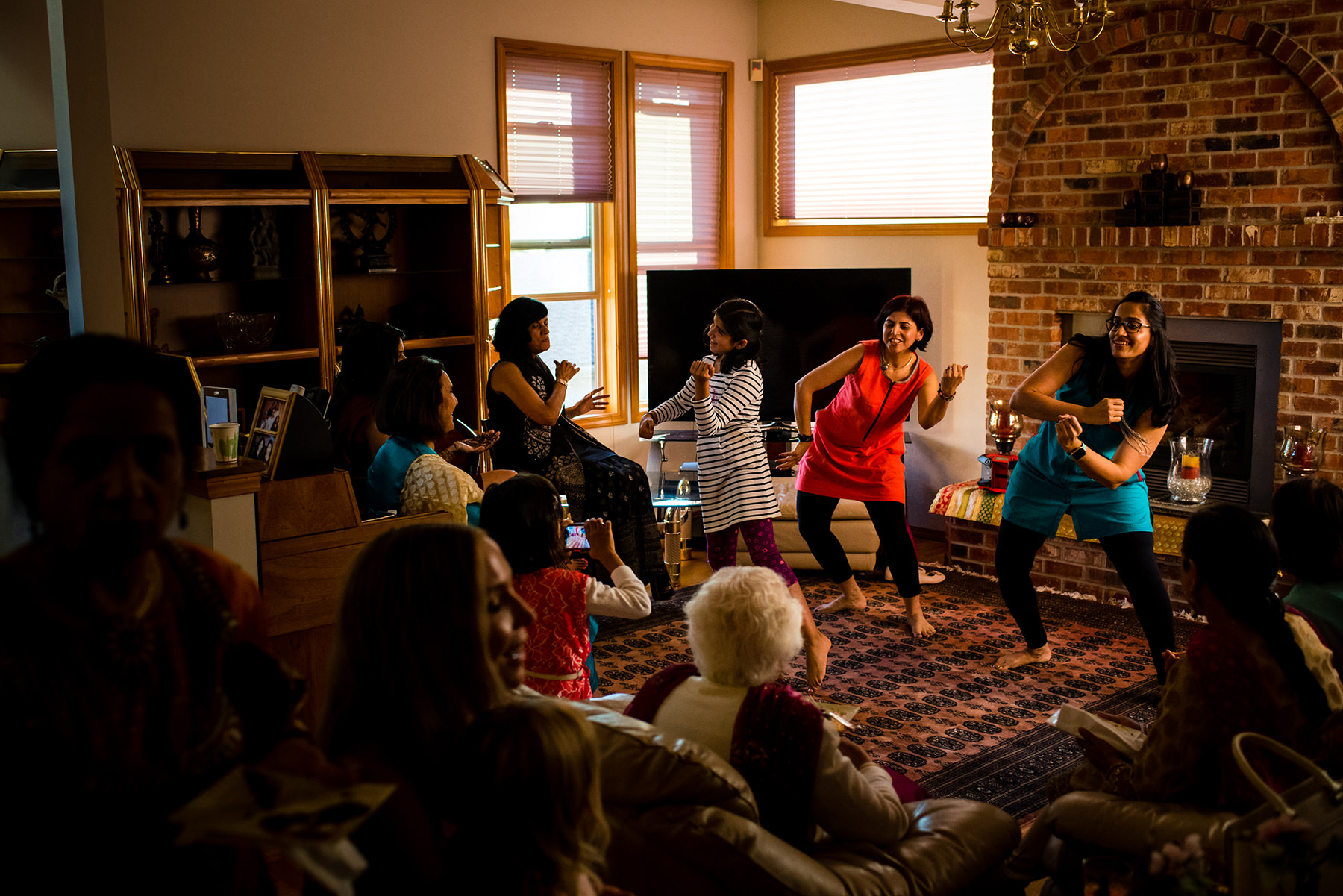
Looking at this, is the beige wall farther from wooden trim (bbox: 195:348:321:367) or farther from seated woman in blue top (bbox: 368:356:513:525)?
seated woman in blue top (bbox: 368:356:513:525)

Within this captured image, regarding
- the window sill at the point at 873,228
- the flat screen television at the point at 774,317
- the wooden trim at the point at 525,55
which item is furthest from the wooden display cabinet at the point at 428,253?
the window sill at the point at 873,228

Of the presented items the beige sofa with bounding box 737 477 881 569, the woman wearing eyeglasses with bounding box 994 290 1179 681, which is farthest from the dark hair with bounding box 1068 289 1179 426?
the beige sofa with bounding box 737 477 881 569

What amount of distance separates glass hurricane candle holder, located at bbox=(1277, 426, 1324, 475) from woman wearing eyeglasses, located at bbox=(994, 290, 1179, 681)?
0.96m

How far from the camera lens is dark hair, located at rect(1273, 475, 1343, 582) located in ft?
7.57

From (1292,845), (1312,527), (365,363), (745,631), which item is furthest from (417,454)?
(1292,845)

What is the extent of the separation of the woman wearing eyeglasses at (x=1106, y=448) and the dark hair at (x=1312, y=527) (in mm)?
1242

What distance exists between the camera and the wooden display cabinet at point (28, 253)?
13.9 ft

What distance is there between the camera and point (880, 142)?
20.6 feet

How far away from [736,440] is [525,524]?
178 centimetres

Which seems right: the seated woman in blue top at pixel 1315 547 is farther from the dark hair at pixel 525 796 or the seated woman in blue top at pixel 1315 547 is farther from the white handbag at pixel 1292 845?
the dark hair at pixel 525 796

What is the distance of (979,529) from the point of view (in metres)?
5.35


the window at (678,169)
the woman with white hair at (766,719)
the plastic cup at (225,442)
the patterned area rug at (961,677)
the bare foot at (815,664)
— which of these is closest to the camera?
the woman with white hair at (766,719)

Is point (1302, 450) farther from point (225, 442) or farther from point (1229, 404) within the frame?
point (225, 442)

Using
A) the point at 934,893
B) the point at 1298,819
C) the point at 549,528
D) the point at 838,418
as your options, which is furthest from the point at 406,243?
the point at 1298,819
